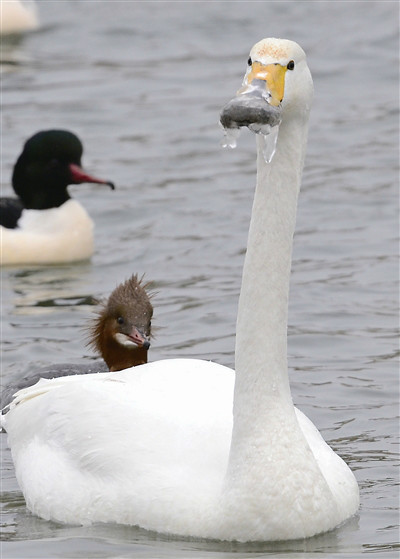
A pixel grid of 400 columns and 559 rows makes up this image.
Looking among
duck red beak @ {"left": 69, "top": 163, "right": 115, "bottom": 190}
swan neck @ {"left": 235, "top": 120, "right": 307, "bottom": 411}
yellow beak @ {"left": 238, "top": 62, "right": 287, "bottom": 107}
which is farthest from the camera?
duck red beak @ {"left": 69, "top": 163, "right": 115, "bottom": 190}

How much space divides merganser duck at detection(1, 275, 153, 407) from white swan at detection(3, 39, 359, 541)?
1.34 meters

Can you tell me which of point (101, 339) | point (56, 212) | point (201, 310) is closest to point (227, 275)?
point (201, 310)

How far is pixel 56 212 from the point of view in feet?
46.1

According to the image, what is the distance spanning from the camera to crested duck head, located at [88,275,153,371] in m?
8.95

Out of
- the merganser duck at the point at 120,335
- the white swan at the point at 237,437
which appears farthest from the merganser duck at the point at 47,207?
the white swan at the point at 237,437

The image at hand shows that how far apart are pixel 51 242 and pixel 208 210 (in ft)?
5.25

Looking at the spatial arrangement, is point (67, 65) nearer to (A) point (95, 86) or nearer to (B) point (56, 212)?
(A) point (95, 86)

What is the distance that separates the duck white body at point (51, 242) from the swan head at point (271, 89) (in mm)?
7150

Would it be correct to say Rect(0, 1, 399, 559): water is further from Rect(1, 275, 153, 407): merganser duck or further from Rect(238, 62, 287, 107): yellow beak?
Rect(238, 62, 287, 107): yellow beak

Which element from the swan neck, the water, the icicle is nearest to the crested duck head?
the water

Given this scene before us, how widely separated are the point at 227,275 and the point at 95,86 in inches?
268

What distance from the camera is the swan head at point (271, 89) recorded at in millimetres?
5785

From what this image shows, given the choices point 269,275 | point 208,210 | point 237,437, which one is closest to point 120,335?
point 237,437

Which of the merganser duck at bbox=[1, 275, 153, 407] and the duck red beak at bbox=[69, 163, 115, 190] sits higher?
the duck red beak at bbox=[69, 163, 115, 190]
